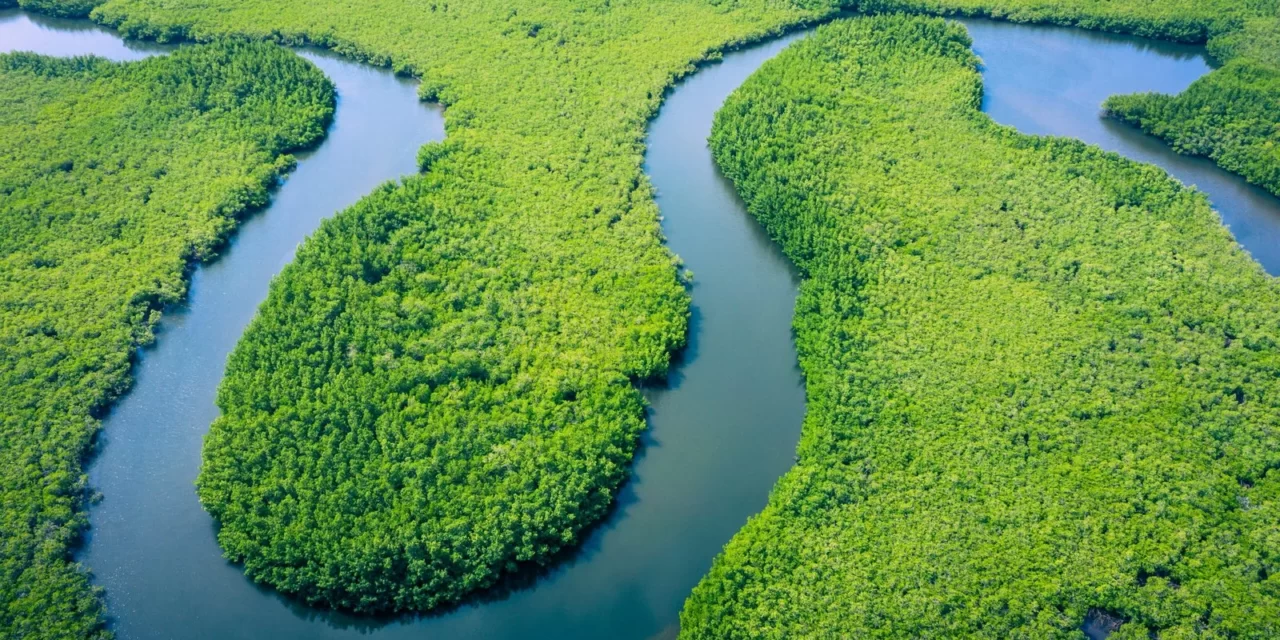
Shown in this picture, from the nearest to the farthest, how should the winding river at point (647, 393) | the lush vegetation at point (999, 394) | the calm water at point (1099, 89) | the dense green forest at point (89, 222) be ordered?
the lush vegetation at point (999, 394), the winding river at point (647, 393), the dense green forest at point (89, 222), the calm water at point (1099, 89)

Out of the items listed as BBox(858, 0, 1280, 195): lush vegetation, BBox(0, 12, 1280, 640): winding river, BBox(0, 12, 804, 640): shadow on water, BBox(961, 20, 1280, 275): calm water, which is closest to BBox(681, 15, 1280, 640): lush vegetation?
BBox(0, 12, 804, 640): shadow on water

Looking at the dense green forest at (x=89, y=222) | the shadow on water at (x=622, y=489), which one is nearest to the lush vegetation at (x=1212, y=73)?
the shadow on water at (x=622, y=489)

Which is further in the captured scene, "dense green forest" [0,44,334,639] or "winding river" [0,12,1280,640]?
"dense green forest" [0,44,334,639]

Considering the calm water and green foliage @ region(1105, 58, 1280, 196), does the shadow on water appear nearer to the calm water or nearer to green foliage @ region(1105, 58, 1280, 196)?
the calm water

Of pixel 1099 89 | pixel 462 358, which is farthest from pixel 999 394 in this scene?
pixel 1099 89

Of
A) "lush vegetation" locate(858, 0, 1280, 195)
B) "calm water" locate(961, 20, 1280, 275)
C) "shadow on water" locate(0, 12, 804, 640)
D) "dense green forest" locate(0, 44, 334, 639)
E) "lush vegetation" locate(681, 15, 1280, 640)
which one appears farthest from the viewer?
"lush vegetation" locate(858, 0, 1280, 195)

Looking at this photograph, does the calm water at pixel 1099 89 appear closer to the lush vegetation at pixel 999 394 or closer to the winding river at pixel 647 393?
the winding river at pixel 647 393

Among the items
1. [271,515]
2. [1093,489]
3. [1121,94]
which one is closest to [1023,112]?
[1121,94]
